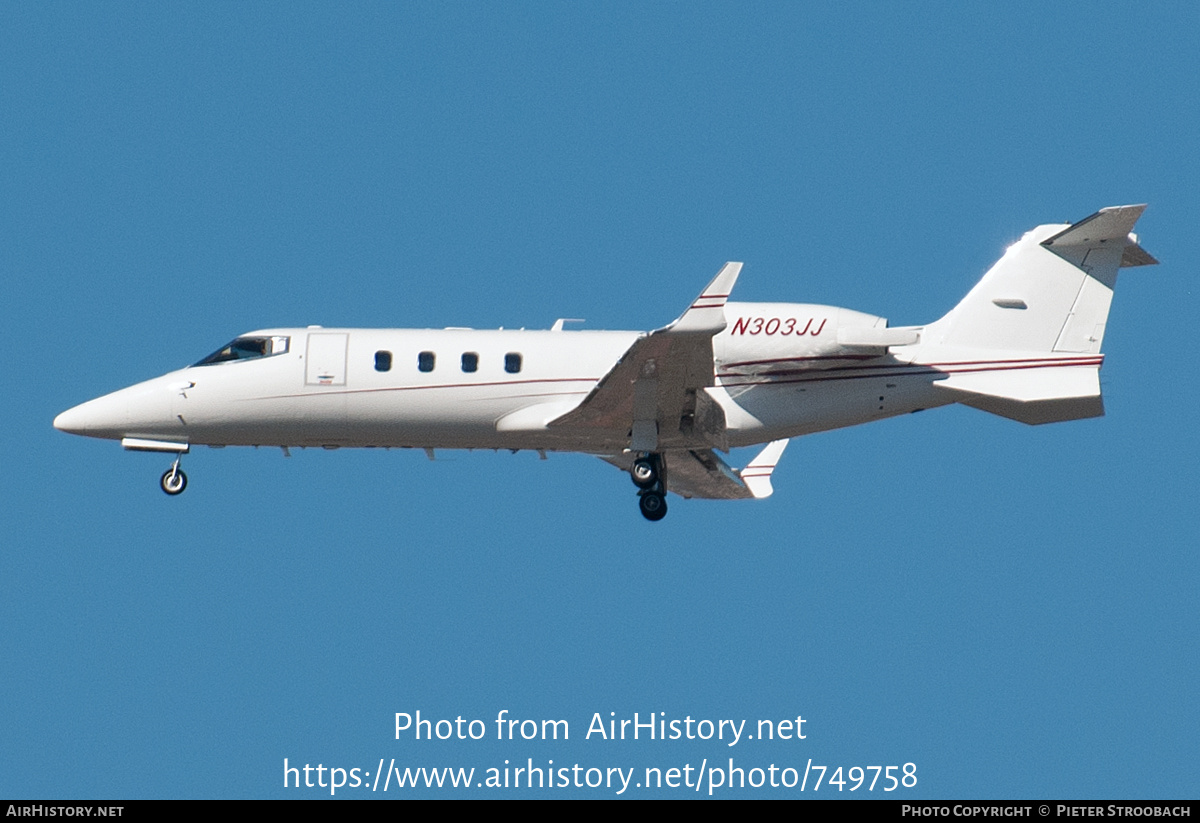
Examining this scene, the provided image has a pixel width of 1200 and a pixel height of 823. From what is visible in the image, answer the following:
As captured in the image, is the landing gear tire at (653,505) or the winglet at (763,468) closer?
the landing gear tire at (653,505)

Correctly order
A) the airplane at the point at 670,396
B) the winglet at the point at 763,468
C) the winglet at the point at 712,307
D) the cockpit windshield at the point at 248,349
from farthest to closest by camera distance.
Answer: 1. the winglet at the point at 763,468
2. the cockpit windshield at the point at 248,349
3. the airplane at the point at 670,396
4. the winglet at the point at 712,307

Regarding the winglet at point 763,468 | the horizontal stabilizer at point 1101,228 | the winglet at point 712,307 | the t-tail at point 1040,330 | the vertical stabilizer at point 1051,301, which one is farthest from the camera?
the winglet at point 763,468

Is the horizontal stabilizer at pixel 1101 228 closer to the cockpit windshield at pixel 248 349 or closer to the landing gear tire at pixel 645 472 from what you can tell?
the landing gear tire at pixel 645 472

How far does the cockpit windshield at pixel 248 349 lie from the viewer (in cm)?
2511

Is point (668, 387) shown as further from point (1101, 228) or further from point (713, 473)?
point (1101, 228)

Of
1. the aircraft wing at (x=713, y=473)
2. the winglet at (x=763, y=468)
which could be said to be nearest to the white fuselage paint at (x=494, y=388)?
the aircraft wing at (x=713, y=473)

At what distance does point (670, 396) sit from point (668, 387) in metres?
0.25

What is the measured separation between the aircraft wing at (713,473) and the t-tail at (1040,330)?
3420mm

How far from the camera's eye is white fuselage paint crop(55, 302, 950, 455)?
2411 centimetres

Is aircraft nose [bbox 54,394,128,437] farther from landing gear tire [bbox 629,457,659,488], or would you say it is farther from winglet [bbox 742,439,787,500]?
winglet [bbox 742,439,787,500]

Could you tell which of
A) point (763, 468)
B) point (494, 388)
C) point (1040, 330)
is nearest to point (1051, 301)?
point (1040, 330)

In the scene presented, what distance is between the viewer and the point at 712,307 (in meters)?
21.4
